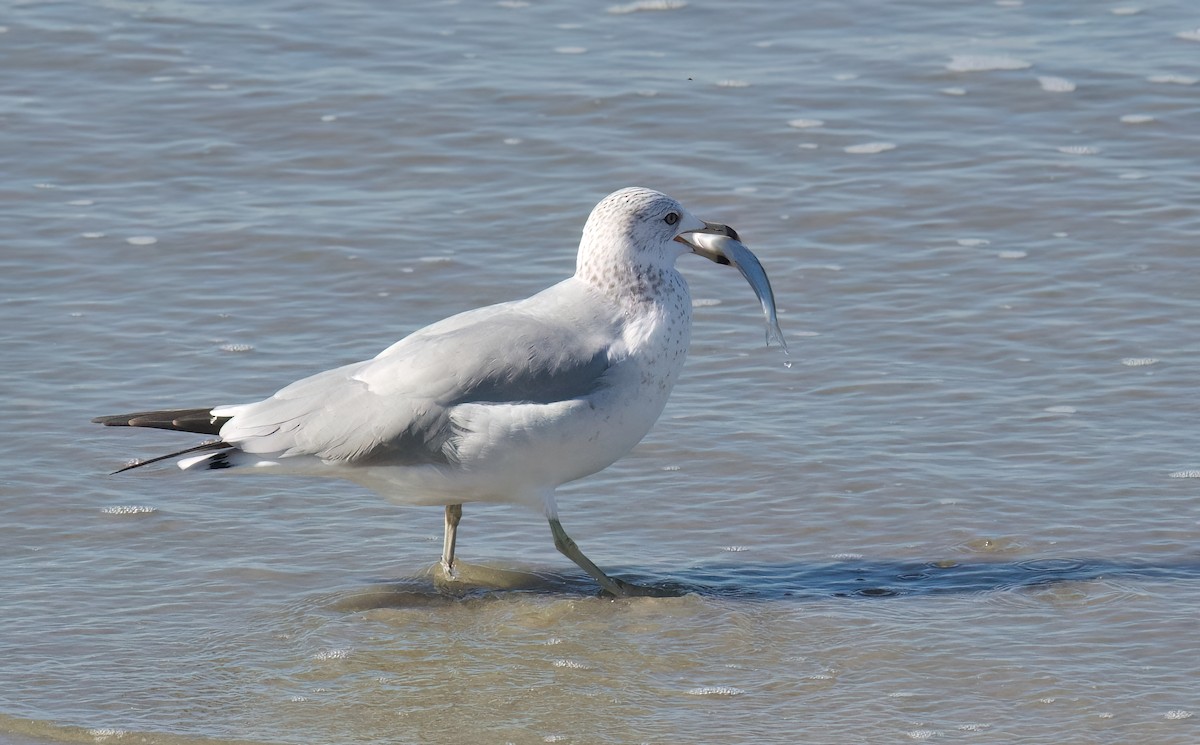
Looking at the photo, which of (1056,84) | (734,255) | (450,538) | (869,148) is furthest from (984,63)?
(450,538)

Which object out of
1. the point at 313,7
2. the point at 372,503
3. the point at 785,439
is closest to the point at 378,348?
the point at 372,503

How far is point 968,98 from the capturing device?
11594 millimetres

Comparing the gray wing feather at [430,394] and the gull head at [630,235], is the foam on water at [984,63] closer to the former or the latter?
the gull head at [630,235]

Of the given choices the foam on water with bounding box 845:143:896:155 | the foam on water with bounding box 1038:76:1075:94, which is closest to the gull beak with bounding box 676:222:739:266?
the foam on water with bounding box 845:143:896:155

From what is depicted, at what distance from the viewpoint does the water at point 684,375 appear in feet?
18.1

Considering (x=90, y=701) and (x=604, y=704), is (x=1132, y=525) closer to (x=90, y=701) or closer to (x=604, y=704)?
(x=604, y=704)

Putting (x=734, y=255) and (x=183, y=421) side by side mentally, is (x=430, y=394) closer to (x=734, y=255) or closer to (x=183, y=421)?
(x=183, y=421)

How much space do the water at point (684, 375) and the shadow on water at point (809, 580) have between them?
0.07ft

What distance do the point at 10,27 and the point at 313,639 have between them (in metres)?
8.35

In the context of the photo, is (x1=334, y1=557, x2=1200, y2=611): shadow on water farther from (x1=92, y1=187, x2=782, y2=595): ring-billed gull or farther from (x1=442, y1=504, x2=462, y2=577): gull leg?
(x1=92, y1=187, x2=782, y2=595): ring-billed gull

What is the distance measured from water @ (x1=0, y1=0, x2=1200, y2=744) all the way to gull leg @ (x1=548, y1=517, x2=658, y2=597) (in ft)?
0.26

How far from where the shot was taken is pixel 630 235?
6.17 m

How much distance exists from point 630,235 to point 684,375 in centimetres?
201

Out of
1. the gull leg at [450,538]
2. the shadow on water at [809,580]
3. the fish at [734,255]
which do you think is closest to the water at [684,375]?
the shadow on water at [809,580]
